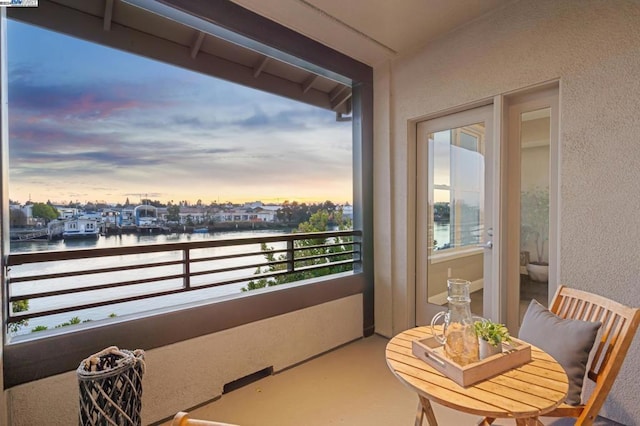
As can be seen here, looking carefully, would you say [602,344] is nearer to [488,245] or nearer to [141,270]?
[488,245]

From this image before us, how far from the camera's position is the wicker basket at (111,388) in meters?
1.46

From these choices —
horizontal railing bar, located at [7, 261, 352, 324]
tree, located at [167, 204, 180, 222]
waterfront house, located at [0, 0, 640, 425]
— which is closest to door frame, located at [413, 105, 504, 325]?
waterfront house, located at [0, 0, 640, 425]

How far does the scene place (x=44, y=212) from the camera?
2.08m

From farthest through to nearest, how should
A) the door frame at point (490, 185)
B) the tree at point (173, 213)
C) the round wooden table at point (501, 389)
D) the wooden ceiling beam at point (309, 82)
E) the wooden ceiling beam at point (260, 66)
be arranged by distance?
the wooden ceiling beam at point (309, 82)
the wooden ceiling beam at point (260, 66)
the tree at point (173, 213)
the door frame at point (490, 185)
the round wooden table at point (501, 389)

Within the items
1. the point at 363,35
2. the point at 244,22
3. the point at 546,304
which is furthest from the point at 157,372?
the point at 363,35

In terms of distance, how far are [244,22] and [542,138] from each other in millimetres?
2511

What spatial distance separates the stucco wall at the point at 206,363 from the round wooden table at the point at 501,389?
1465mm

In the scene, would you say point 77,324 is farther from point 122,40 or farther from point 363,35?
point 363,35

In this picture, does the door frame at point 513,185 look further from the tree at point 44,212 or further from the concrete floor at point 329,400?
the tree at point 44,212

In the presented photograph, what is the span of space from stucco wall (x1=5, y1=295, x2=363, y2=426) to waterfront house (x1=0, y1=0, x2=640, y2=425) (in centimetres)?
1

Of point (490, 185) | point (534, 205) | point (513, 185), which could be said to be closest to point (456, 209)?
point (490, 185)

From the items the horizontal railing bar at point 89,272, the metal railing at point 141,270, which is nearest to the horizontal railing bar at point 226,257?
the metal railing at point 141,270

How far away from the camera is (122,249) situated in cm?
197

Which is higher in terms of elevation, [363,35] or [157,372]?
[363,35]
